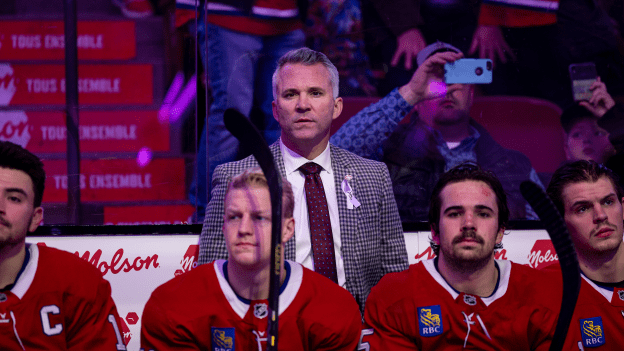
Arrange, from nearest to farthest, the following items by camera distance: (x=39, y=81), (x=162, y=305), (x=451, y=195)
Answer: (x=162, y=305) → (x=451, y=195) → (x=39, y=81)

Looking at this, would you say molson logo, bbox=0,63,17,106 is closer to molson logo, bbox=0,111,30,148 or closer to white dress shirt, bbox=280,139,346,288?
molson logo, bbox=0,111,30,148

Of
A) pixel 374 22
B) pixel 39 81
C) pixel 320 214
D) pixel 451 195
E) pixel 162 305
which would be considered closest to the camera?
pixel 162 305

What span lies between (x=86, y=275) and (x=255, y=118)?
1.23 meters

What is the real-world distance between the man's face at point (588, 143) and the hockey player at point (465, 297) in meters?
1.22

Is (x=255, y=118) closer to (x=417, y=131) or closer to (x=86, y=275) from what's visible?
(x=417, y=131)

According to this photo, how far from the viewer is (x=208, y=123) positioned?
287 cm

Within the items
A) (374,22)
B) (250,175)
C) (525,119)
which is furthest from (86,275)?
(525,119)

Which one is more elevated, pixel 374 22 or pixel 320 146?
pixel 374 22

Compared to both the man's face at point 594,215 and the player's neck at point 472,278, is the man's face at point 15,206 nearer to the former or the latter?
the player's neck at point 472,278

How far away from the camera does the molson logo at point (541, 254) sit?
9.88 feet

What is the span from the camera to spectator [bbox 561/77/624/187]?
10.2 ft

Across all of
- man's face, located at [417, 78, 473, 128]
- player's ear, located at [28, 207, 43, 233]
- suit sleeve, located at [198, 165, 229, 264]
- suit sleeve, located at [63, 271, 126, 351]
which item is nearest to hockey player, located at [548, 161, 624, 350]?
man's face, located at [417, 78, 473, 128]

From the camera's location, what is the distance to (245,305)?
6.32ft

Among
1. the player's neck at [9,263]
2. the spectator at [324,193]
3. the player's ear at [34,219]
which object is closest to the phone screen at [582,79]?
the spectator at [324,193]
